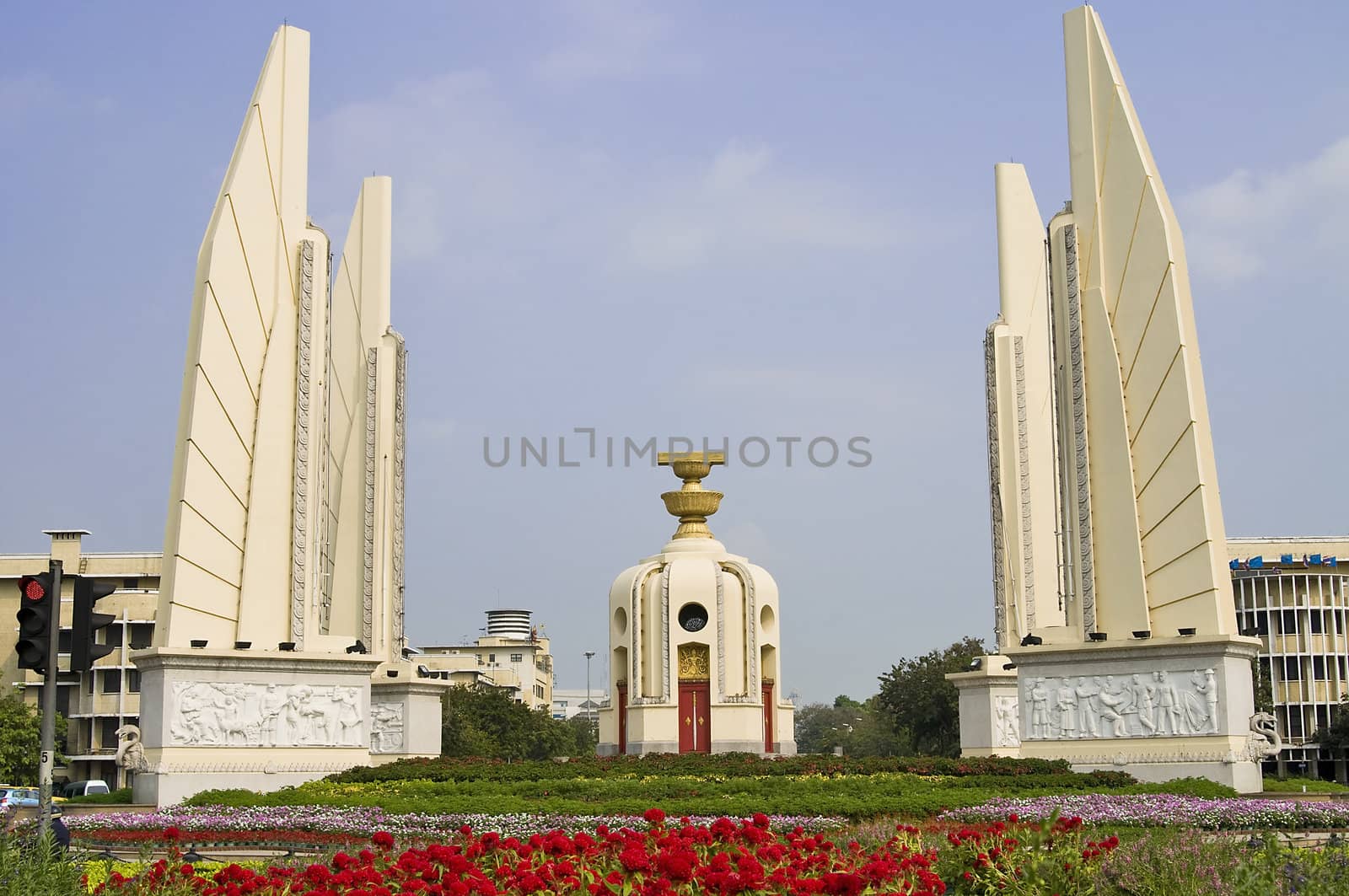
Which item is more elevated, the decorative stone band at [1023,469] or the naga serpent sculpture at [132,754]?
the decorative stone band at [1023,469]

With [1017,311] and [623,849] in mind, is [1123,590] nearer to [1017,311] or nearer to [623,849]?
[1017,311]

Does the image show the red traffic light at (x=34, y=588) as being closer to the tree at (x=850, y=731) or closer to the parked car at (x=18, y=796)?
the parked car at (x=18, y=796)

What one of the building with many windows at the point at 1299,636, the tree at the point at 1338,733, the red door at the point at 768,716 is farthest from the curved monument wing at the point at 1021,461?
the building with many windows at the point at 1299,636

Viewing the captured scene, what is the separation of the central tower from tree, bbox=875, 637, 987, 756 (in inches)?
155

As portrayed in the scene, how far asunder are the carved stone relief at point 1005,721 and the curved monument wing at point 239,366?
12.8 m

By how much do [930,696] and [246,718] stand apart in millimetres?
22630

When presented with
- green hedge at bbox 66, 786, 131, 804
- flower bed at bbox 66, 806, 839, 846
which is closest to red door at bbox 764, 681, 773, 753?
green hedge at bbox 66, 786, 131, 804

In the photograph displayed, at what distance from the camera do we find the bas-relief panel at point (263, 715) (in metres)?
19.5

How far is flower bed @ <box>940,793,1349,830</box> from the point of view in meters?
14.0

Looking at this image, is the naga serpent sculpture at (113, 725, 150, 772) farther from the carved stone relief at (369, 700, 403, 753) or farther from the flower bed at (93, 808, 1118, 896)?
the flower bed at (93, 808, 1118, 896)

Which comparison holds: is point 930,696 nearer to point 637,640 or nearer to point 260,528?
point 637,640

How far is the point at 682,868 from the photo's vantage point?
5.81 m

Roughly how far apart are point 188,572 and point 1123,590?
1339 centimetres

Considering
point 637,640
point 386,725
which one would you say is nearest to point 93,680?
point 637,640
